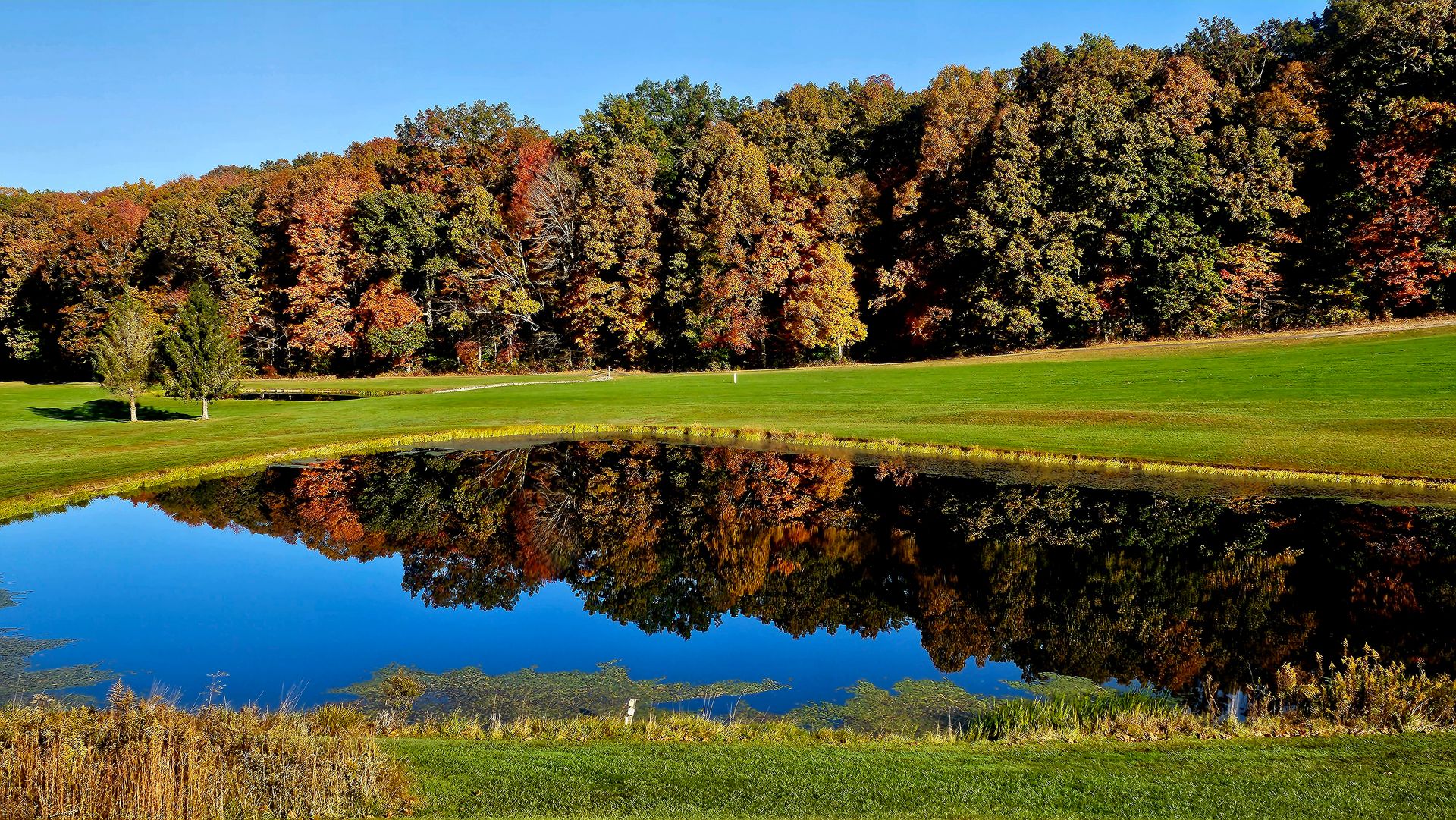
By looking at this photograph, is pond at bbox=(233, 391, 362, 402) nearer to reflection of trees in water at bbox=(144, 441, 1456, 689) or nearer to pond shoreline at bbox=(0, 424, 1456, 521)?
pond shoreline at bbox=(0, 424, 1456, 521)

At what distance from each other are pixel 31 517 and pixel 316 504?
19.2 feet

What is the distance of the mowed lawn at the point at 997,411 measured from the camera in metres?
24.7

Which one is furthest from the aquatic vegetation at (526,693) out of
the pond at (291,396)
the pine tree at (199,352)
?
the pond at (291,396)

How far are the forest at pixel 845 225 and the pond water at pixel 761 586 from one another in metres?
36.1

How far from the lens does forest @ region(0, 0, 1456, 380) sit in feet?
171

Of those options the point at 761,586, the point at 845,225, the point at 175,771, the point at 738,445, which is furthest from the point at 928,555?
the point at 845,225

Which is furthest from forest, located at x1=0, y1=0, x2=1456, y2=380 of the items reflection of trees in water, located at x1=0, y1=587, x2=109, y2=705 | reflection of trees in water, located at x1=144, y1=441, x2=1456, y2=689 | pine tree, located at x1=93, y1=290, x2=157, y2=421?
reflection of trees in water, located at x1=0, y1=587, x2=109, y2=705

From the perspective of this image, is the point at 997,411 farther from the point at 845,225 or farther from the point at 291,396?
the point at 291,396

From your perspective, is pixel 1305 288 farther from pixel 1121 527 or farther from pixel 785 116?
pixel 1121 527

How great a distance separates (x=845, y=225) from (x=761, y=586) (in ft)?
160

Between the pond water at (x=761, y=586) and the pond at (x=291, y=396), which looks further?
the pond at (x=291, y=396)

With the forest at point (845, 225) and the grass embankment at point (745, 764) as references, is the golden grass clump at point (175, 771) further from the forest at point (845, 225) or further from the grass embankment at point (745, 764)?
the forest at point (845, 225)

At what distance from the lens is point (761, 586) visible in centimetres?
1497

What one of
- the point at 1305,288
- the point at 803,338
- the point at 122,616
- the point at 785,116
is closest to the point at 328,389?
the point at 803,338
